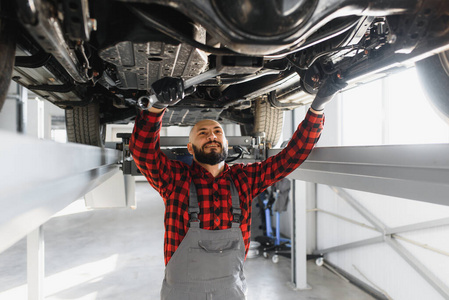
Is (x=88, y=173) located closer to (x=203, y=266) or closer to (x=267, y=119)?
(x=203, y=266)

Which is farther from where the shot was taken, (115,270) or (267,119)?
(115,270)

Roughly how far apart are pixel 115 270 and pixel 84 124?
8.82ft

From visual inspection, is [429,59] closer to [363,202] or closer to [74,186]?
[74,186]

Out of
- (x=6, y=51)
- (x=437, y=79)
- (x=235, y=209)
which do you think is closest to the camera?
(x=6, y=51)

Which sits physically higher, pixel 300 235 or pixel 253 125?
pixel 253 125

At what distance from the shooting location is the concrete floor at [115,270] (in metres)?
3.87

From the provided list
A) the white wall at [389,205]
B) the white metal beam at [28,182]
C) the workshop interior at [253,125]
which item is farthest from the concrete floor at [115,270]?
the white metal beam at [28,182]

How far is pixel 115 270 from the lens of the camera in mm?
4441

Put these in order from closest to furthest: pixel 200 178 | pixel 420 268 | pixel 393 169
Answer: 1. pixel 393 169
2. pixel 200 178
3. pixel 420 268

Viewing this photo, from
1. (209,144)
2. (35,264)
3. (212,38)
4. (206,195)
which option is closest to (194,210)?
(206,195)

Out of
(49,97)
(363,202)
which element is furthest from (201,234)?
(363,202)

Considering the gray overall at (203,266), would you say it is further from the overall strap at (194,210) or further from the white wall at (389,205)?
the white wall at (389,205)

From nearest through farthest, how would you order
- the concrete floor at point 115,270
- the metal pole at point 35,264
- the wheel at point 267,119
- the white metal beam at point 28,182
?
the white metal beam at point 28,182 → the wheel at point 267,119 → the metal pole at point 35,264 → the concrete floor at point 115,270

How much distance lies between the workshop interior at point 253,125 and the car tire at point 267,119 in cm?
1
